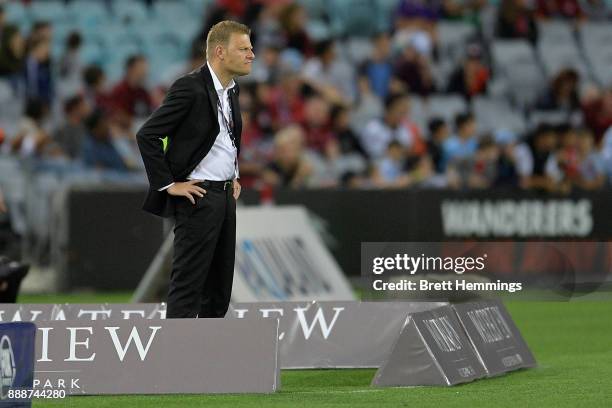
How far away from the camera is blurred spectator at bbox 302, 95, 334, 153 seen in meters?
21.3

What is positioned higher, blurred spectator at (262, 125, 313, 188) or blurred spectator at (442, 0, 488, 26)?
blurred spectator at (442, 0, 488, 26)

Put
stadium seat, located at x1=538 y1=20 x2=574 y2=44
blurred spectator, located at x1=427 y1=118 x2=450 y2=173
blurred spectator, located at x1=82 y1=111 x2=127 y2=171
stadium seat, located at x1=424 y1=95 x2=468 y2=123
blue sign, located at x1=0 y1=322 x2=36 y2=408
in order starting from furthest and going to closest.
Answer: stadium seat, located at x1=538 y1=20 x2=574 y2=44 < stadium seat, located at x1=424 y1=95 x2=468 y2=123 < blurred spectator, located at x1=427 y1=118 x2=450 y2=173 < blurred spectator, located at x1=82 y1=111 x2=127 y2=171 < blue sign, located at x1=0 y1=322 x2=36 y2=408

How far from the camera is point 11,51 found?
20.8m

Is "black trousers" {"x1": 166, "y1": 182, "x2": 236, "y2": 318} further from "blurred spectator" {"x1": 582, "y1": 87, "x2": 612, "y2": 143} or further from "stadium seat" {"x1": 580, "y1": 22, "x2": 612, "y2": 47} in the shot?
"stadium seat" {"x1": 580, "y1": 22, "x2": 612, "y2": 47}

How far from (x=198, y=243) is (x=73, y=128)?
1060 centimetres

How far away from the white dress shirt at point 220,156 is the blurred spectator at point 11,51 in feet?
38.5

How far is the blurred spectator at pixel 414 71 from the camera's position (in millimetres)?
23109

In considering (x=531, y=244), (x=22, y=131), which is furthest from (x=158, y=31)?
(x=531, y=244)

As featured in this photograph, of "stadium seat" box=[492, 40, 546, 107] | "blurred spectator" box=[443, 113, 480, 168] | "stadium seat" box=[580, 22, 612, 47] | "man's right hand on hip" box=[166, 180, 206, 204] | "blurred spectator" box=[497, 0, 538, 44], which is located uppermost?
"man's right hand on hip" box=[166, 180, 206, 204]

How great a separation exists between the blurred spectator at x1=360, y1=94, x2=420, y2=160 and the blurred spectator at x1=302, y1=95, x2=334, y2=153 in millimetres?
579

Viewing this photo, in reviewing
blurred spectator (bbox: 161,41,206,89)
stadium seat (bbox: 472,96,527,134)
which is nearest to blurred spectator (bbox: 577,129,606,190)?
stadium seat (bbox: 472,96,527,134)

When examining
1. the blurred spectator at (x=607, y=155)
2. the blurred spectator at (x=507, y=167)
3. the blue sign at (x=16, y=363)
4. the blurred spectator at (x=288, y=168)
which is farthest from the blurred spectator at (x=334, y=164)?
the blue sign at (x=16, y=363)

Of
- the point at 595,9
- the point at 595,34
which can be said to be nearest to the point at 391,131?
the point at 595,34

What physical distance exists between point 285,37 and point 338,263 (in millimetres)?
4485
